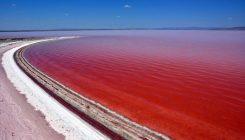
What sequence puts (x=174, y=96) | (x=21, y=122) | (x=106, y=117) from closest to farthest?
(x=21, y=122)
(x=106, y=117)
(x=174, y=96)

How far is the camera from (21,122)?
6.60 meters

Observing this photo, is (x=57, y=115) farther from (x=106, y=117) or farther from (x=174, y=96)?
(x=174, y=96)

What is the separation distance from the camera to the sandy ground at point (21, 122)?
5.84 metres

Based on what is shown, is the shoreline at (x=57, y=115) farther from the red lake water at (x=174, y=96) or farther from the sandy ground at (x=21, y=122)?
the red lake water at (x=174, y=96)

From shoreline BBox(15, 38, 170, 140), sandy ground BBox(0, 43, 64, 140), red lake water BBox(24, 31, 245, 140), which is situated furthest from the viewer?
red lake water BBox(24, 31, 245, 140)

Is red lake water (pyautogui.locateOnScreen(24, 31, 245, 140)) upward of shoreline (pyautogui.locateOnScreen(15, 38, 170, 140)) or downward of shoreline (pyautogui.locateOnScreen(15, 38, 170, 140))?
downward

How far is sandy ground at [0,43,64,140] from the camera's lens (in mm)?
5836

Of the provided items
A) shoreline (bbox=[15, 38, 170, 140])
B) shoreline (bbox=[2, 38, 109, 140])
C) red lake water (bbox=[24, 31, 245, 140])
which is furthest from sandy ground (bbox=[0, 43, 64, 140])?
red lake water (bbox=[24, 31, 245, 140])

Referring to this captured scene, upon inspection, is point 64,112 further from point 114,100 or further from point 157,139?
point 157,139

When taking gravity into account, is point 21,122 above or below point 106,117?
above

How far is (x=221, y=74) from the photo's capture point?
1374 centimetres

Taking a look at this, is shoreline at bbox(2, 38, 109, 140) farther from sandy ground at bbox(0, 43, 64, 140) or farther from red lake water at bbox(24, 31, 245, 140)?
red lake water at bbox(24, 31, 245, 140)

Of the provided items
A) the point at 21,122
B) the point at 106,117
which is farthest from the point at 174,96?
the point at 21,122

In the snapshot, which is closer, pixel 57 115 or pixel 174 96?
pixel 57 115
